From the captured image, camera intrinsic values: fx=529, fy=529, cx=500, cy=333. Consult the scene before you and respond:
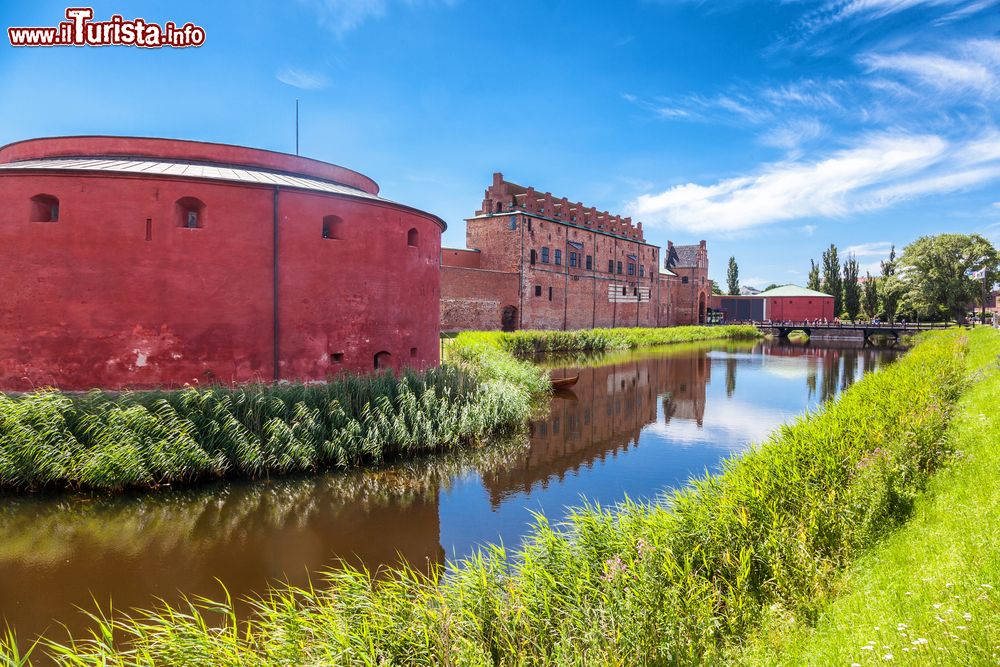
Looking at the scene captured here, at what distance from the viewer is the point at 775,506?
4.89 meters

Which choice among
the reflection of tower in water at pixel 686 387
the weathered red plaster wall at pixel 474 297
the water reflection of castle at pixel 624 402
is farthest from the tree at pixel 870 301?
the weathered red plaster wall at pixel 474 297

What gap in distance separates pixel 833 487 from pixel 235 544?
6.75 meters

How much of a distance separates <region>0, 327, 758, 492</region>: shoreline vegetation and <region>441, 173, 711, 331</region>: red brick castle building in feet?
53.5

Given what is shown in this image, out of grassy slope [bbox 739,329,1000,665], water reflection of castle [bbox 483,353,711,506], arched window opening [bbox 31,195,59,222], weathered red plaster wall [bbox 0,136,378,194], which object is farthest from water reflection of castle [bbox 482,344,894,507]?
arched window opening [bbox 31,195,59,222]

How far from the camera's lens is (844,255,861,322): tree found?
48031 millimetres

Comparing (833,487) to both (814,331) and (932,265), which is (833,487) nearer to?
(932,265)

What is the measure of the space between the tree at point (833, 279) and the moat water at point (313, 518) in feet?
148

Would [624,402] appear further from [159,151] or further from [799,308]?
[799,308]

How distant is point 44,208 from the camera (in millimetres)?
9367

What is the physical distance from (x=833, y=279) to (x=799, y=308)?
3926mm

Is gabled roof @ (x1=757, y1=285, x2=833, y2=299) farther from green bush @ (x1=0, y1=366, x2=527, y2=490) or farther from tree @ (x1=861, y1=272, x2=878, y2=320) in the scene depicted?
green bush @ (x1=0, y1=366, x2=527, y2=490)

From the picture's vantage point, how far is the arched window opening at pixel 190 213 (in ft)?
32.0

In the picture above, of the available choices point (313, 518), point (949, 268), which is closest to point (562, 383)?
point (313, 518)

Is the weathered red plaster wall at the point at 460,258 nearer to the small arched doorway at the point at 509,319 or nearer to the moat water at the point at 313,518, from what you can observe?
the small arched doorway at the point at 509,319
